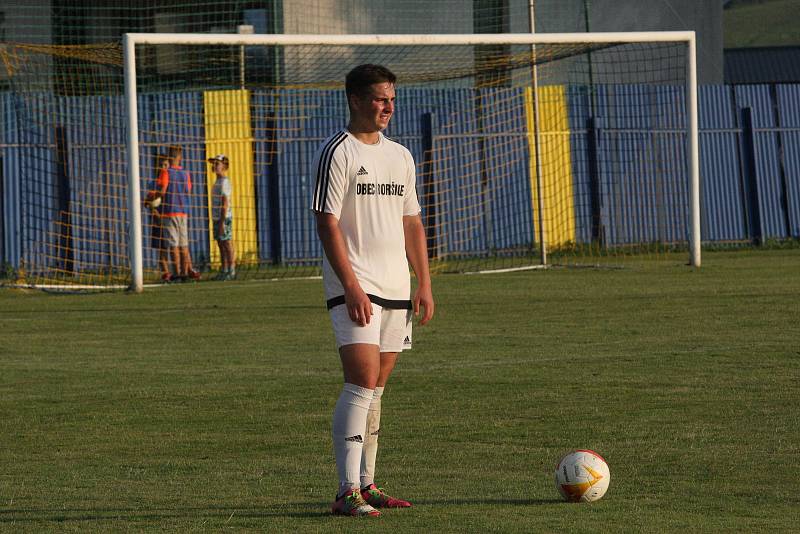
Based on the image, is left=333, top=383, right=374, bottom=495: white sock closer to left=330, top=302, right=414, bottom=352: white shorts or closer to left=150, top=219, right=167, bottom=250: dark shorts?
left=330, top=302, right=414, bottom=352: white shorts

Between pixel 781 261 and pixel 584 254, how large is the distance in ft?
11.9

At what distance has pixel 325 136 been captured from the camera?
79.9 ft

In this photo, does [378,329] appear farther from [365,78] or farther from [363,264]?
[365,78]

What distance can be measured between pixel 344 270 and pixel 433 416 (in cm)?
290

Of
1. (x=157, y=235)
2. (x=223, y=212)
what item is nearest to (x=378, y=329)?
(x=223, y=212)

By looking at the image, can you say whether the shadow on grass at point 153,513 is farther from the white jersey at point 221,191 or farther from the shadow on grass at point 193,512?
the white jersey at point 221,191

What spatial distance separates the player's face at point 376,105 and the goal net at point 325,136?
15.1 m

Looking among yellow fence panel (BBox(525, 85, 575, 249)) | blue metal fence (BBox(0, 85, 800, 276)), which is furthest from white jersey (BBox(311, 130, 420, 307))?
yellow fence panel (BBox(525, 85, 575, 249))

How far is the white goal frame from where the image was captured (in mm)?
17312

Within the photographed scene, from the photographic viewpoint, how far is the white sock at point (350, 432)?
5633mm

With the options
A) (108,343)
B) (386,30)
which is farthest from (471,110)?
(108,343)

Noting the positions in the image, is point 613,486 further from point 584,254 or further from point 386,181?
point 584,254

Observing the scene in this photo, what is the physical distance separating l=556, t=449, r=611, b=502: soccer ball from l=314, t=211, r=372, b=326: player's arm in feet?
3.39

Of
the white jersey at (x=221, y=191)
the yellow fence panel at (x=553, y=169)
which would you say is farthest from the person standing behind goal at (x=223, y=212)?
the yellow fence panel at (x=553, y=169)
